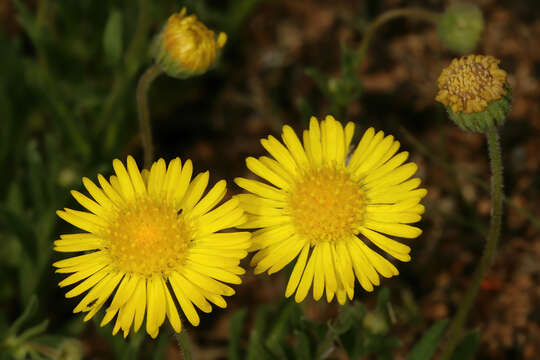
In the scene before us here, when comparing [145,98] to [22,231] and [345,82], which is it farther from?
[345,82]

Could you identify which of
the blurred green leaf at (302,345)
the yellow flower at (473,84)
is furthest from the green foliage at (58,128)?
the yellow flower at (473,84)

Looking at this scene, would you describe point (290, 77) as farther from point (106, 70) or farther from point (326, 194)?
point (326, 194)

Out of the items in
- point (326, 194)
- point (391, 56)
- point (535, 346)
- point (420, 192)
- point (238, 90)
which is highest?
point (238, 90)

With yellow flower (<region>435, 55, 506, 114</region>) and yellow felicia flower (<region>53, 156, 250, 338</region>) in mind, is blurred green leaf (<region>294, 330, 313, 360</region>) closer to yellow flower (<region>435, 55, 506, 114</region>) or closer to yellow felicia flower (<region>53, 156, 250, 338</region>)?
yellow felicia flower (<region>53, 156, 250, 338</region>)

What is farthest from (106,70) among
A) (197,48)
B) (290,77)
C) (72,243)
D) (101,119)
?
(72,243)

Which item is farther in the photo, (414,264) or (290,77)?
(290,77)

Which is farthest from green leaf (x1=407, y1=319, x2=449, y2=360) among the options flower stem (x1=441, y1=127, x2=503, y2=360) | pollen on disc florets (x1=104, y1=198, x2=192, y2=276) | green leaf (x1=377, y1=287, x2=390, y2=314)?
pollen on disc florets (x1=104, y1=198, x2=192, y2=276)
